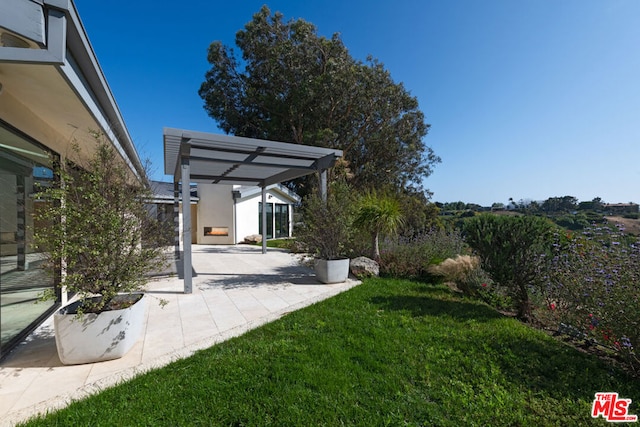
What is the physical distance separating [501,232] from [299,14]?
1775cm

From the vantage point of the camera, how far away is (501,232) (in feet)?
15.3

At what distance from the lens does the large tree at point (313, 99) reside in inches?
645

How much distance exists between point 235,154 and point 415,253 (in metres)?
5.32

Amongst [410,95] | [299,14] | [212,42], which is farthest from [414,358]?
[212,42]

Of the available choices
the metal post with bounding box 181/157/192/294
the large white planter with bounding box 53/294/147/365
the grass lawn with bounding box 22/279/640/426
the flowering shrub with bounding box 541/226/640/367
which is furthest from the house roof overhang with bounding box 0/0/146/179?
the flowering shrub with bounding box 541/226/640/367

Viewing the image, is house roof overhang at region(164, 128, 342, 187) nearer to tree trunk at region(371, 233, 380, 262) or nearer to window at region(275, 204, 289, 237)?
tree trunk at region(371, 233, 380, 262)

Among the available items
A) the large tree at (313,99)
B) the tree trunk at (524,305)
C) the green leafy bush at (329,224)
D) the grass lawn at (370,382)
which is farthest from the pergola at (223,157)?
the large tree at (313,99)

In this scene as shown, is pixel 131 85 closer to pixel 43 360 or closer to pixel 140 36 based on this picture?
pixel 140 36

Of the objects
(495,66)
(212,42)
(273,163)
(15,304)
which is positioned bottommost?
(15,304)

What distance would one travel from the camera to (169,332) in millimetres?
3898

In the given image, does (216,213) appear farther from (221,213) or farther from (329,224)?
(329,224)

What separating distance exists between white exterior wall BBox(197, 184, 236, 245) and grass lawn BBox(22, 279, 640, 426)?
13.4 metres

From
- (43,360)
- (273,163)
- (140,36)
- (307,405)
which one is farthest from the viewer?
(140,36)

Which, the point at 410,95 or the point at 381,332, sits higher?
the point at 410,95
